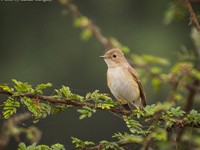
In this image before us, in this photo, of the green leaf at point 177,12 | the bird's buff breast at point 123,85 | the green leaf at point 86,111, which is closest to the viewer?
the green leaf at point 86,111

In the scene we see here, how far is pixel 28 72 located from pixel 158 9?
432 centimetres

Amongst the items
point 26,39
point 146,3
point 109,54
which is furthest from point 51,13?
point 109,54

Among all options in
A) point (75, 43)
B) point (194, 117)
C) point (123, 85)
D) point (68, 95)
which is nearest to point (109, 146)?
point (68, 95)

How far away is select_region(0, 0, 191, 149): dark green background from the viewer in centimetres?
1708

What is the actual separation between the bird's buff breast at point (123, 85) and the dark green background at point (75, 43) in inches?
329

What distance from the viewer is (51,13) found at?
23.0 meters

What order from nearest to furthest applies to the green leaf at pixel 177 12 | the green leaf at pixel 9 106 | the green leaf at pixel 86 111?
1. the green leaf at pixel 9 106
2. the green leaf at pixel 86 111
3. the green leaf at pixel 177 12

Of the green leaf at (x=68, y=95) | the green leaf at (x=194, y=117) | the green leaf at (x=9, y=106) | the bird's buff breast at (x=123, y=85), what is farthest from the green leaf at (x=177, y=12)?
the green leaf at (x=9, y=106)

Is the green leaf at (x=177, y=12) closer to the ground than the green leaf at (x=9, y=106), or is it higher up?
higher up

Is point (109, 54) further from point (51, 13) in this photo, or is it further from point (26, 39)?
point (51, 13)

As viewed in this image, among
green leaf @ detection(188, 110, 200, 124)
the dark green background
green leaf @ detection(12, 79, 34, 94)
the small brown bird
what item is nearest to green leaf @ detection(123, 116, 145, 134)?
green leaf @ detection(188, 110, 200, 124)

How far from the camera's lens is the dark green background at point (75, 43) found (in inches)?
672

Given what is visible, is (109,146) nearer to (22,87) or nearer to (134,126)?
(134,126)

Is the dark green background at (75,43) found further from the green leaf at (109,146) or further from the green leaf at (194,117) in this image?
the green leaf at (109,146)
